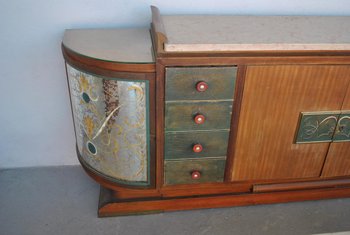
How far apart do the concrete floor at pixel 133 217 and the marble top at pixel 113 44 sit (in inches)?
31.0

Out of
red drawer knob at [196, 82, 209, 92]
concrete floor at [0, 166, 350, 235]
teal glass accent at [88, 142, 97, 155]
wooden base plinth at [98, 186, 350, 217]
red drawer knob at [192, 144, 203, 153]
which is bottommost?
concrete floor at [0, 166, 350, 235]

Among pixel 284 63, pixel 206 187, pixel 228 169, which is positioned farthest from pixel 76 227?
pixel 284 63

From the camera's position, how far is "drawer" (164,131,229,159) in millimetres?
1488

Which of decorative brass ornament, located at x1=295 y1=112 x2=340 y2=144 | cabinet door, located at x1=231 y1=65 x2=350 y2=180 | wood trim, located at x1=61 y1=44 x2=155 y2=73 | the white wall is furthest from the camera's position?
the white wall

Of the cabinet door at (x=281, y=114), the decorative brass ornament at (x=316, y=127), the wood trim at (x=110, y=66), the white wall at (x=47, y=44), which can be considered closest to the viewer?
the wood trim at (x=110, y=66)

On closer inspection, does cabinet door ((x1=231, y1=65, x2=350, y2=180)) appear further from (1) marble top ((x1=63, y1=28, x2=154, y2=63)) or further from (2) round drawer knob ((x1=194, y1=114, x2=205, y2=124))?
(1) marble top ((x1=63, y1=28, x2=154, y2=63))

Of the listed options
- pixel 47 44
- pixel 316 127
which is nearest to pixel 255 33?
pixel 316 127

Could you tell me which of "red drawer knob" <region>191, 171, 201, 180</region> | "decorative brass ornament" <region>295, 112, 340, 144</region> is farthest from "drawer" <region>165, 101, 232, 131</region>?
"decorative brass ornament" <region>295, 112, 340, 144</region>

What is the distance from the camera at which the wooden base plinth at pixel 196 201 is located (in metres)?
1.67

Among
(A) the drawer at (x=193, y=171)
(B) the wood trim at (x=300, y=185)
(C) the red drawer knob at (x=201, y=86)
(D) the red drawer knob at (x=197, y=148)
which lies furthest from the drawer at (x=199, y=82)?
(B) the wood trim at (x=300, y=185)

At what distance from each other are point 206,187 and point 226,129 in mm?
334

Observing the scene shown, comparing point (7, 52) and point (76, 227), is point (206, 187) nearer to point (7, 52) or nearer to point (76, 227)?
point (76, 227)

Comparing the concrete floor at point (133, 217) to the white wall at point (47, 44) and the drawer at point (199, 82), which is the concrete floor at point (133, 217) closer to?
the white wall at point (47, 44)

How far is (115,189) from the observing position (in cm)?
162
